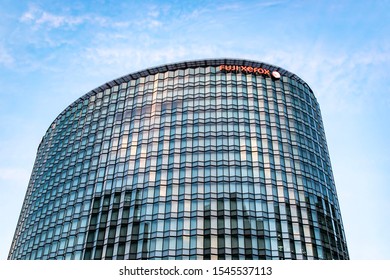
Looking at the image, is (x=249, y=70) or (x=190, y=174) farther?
(x=249, y=70)

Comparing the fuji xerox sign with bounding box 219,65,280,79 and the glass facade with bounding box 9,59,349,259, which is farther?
the fuji xerox sign with bounding box 219,65,280,79

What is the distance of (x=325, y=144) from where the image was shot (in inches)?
3664

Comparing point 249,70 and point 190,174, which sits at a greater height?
point 249,70

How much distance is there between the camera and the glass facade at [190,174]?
71.4 metres

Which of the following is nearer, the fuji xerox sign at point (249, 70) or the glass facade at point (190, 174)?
the glass facade at point (190, 174)

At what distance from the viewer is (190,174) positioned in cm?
7750

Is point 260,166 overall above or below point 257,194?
above

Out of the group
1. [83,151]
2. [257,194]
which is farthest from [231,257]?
[83,151]

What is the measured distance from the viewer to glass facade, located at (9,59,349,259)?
71375 millimetres

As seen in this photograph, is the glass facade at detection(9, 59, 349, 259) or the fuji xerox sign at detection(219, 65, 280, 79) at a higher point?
the fuji xerox sign at detection(219, 65, 280, 79)

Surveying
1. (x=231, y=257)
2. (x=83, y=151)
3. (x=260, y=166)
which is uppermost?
(x=83, y=151)
